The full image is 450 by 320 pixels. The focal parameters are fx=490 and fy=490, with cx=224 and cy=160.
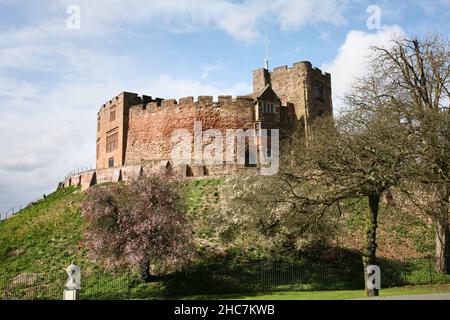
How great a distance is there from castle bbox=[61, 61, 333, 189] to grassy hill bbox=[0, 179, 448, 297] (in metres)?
5.39

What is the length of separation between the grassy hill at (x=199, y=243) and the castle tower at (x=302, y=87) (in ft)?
47.0

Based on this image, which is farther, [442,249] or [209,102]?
[209,102]

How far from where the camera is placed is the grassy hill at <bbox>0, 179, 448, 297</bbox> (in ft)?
82.6

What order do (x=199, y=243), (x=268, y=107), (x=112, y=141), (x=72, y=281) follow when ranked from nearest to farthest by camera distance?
1. (x=72, y=281)
2. (x=199, y=243)
3. (x=268, y=107)
4. (x=112, y=141)

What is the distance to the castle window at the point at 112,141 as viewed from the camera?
49094mm

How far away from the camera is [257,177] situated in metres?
27.6

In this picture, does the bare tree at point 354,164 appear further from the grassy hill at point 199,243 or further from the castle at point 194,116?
the castle at point 194,116

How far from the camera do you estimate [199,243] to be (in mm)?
28031

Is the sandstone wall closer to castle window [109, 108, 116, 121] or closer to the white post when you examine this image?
castle window [109, 108, 116, 121]

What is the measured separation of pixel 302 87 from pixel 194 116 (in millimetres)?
11097

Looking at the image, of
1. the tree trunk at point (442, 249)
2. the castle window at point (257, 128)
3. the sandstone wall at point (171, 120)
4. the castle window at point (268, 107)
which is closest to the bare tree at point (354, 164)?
the tree trunk at point (442, 249)

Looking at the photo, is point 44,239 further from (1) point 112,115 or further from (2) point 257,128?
(1) point 112,115

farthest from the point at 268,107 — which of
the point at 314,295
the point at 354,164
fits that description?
the point at 314,295

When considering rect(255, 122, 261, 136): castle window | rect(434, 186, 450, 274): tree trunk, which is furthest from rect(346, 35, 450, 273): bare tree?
rect(255, 122, 261, 136): castle window
